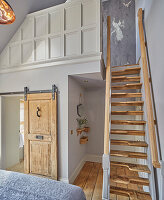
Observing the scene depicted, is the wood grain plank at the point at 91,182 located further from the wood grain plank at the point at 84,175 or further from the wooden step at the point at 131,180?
the wooden step at the point at 131,180

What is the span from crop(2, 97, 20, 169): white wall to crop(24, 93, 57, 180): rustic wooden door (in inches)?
32.9

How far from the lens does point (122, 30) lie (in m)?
3.84

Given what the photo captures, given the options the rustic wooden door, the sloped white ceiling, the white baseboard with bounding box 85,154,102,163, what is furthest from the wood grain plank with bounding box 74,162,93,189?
the sloped white ceiling

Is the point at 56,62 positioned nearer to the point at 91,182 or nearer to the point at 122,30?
the point at 91,182

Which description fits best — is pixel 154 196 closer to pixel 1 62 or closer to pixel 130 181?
pixel 130 181

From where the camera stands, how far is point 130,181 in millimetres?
1564

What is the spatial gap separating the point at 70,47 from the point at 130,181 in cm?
247

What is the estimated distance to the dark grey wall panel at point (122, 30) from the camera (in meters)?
3.73

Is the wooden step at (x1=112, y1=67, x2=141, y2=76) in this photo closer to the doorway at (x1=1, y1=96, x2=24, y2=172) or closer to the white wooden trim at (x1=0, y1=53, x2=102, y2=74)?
the white wooden trim at (x1=0, y1=53, x2=102, y2=74)

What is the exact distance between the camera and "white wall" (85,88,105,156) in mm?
3529

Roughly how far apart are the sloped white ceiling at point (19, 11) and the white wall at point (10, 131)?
1.41 meters

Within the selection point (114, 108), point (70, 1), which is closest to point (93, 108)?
point (114, 108)

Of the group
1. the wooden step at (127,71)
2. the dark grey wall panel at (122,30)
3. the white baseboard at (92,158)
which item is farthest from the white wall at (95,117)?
the dark grey wall panel at (122,30)

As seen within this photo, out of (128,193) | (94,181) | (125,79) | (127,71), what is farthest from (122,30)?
(94,181)
